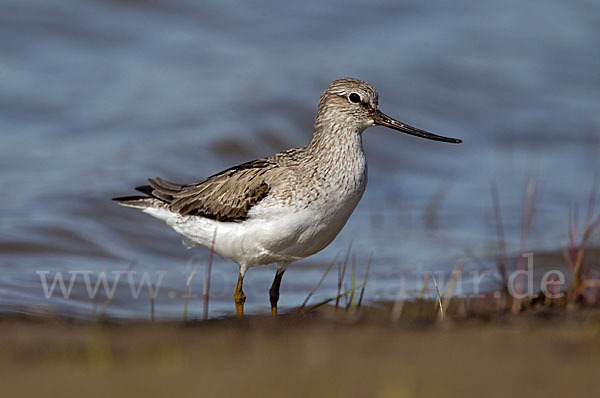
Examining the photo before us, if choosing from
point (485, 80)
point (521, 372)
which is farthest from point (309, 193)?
point (485, 80)

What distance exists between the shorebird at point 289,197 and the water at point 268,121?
93cm

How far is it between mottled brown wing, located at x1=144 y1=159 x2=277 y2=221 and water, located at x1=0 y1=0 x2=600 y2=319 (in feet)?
3.12

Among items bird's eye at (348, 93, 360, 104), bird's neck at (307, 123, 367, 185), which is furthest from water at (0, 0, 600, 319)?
bird's eye at (348, 93, 360, 104)

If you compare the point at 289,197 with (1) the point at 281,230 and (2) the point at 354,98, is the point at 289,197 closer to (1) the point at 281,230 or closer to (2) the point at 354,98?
A: (1) the point at 281,230

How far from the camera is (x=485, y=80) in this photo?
1537 centimetres

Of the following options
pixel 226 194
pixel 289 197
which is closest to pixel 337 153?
pixel 289 197

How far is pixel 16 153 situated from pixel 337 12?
7.41 meters

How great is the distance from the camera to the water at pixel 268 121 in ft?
30.2

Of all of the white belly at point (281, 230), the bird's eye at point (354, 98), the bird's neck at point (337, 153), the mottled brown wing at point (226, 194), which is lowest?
the white belly at point (281, 230)

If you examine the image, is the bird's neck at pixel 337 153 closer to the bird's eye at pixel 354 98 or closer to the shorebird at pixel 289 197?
the shorebird at pixel 289 197

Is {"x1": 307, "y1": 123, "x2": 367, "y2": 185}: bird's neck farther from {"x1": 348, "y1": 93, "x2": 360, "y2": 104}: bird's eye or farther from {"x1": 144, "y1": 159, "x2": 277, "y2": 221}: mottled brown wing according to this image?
{"x1": 144, "y1": 159, "x2": 277, "y2": 221}: mottled brown wing

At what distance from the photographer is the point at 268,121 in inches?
512

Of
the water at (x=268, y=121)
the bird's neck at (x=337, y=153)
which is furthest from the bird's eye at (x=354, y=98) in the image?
the water at (x=268, y=121)

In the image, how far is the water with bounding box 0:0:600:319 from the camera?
920 centimetres
